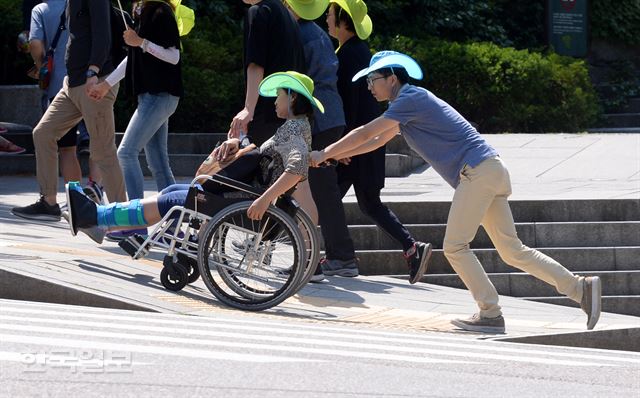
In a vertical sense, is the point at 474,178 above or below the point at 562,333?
above

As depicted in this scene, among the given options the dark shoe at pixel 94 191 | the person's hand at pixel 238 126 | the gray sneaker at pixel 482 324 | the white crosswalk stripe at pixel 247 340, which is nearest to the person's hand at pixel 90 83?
the dark shoe at pixel 94 191

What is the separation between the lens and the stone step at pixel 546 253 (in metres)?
10.5

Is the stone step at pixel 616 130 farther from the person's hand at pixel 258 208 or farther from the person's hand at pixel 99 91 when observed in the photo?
the person's hand at pixel 258 208

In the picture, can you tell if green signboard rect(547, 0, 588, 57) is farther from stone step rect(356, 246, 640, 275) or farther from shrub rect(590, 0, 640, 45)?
stone step rect(356, 246, 640, 275)

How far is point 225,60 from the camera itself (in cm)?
1576

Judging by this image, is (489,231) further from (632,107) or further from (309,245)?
(632,107)

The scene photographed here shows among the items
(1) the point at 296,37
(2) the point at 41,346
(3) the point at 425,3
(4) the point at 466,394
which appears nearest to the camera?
(4) the point at 466,394

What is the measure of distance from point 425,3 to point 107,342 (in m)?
13.4

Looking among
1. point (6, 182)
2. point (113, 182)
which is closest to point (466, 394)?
point (113, 182)

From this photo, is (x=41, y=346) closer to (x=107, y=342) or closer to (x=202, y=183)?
(x=107, y=342)

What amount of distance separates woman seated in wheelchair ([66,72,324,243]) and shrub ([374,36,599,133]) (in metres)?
7.98

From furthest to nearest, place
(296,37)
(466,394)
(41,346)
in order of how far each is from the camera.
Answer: (296,37) → (41,346) → (466,394)

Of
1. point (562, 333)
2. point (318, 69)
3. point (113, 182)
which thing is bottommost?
point (562, 333)

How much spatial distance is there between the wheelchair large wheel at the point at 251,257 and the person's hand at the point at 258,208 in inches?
2.7
